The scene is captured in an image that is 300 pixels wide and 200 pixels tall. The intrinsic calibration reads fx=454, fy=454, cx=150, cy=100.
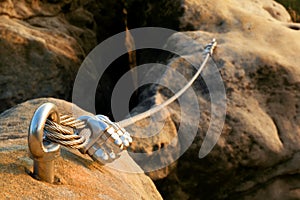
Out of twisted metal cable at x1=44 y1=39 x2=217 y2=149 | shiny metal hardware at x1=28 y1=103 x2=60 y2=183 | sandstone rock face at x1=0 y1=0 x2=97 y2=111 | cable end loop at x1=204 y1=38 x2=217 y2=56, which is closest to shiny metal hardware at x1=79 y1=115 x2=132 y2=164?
twisted metal cable at x1=44 y1=39 x2=217 y2=149

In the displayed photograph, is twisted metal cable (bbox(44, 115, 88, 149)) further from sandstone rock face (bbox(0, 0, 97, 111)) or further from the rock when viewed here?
sandstone rock face (bbox(0, 0, 97, 111))

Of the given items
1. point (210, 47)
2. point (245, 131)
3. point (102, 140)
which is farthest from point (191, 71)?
point (102, 140)

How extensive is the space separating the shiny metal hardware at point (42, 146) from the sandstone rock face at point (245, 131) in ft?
3.18

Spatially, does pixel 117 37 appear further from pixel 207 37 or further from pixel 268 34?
pixel 268 34

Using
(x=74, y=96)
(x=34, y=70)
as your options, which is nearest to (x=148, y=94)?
(x=74, y=96)

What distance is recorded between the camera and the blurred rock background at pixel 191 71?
230 centimetres

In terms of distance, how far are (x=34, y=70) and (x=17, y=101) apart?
8.9 inches

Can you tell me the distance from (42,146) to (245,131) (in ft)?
4.91

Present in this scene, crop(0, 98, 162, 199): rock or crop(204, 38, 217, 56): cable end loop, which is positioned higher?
crop(0, 98, 162, 199): rock

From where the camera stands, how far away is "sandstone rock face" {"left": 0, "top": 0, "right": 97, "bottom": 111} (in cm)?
281

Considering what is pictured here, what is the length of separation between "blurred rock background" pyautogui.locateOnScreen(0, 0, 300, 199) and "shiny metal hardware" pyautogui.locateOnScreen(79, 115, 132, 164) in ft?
2.28

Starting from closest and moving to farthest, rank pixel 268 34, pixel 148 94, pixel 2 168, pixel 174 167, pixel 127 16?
pixel 2 168, pixel 174 167, pixel 148 94, pixel 268 34, pixel 127 16

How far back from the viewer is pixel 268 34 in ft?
9.82

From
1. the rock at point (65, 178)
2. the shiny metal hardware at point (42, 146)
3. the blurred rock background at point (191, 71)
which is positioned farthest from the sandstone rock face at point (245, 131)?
the shiny metal hardware at point (42, 146)
